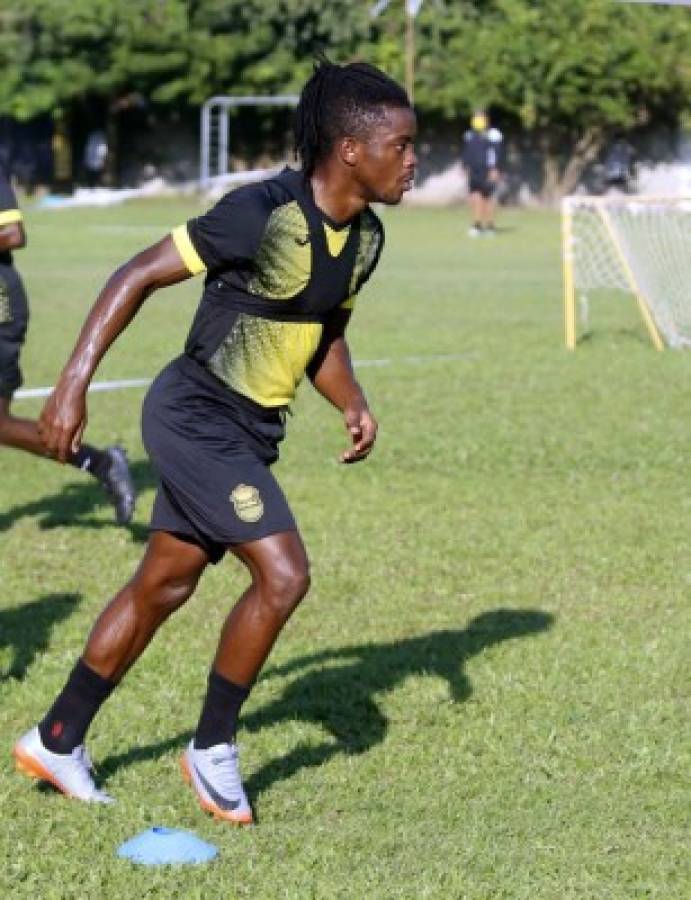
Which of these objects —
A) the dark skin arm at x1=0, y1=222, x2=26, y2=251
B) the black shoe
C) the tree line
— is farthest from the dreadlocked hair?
the tree line

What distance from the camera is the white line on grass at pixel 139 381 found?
14.8 m

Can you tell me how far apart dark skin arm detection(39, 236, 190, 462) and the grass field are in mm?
1101

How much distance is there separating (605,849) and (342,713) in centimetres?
155

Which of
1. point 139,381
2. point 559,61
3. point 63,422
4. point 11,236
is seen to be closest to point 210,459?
point 63,422

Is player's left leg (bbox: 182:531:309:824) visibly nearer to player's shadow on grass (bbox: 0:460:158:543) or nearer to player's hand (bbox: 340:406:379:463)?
player's hand (bbox: 340:406:379:463)

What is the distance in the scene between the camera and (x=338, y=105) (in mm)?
5332

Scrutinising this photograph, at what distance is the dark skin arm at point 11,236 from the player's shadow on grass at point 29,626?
159cm

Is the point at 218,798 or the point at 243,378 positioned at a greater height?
the point at 243,378

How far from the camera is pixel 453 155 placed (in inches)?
2183

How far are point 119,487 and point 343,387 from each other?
3885mm

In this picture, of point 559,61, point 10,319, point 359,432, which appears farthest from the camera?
point 559,61

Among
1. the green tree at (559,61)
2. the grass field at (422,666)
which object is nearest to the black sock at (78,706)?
the grass field at (422,666)

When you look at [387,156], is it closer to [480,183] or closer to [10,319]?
[10,319]

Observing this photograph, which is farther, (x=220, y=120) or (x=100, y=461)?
(x=220, y=120)
